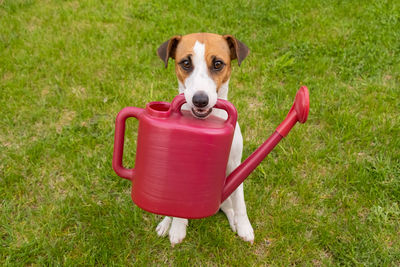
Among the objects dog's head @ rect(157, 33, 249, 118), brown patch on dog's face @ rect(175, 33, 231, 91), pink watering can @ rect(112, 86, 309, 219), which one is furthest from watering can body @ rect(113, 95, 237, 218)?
brown patch on dog's face @ rect(175, 33, 231, 91)

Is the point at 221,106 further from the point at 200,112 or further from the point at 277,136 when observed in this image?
the point at 277,136

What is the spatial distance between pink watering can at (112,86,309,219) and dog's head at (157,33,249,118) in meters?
0.11

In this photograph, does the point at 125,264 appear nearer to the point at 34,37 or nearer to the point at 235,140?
the point at 235,140

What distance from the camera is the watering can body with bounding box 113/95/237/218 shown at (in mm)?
1860

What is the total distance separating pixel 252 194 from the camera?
10.4 ft

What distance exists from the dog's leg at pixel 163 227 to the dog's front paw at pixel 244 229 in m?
0.58

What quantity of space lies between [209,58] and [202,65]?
7cm

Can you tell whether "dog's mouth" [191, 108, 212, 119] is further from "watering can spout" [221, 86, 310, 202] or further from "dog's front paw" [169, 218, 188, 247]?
"dog's front paw" [169, 218, 188, 247]

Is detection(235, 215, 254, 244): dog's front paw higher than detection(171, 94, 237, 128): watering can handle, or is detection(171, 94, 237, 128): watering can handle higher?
detection(171, 94, 237, 128): watering can handle

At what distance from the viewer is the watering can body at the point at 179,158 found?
1.86m

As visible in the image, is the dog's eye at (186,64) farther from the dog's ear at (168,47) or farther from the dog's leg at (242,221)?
the dog's leg at (242,221)

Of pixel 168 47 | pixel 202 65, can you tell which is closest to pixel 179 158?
pixel 202 65

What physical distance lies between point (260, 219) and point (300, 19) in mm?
3511

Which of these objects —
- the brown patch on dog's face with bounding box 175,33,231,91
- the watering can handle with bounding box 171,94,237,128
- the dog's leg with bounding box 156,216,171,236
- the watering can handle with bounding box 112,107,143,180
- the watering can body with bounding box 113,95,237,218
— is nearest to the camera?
the watering can body with bounding box 113,95,237,218
